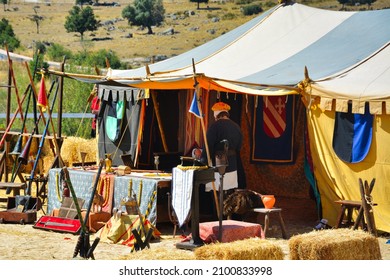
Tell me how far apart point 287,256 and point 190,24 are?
166 ft

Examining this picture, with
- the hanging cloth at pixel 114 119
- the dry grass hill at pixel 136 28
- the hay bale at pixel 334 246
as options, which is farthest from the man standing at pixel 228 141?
the dry grass hill at pixel 136 28

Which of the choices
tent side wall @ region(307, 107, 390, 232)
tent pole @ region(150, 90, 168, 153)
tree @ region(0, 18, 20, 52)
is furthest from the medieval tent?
tree @ region(0, 18, 20, 52)

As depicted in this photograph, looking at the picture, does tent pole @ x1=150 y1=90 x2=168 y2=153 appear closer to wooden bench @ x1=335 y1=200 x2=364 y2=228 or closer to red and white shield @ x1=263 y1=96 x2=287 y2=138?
red and white shield @ x1=263 y1=96 x2=287 y2=138

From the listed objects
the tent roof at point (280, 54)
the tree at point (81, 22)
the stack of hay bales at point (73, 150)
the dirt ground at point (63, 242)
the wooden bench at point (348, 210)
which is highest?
the tree at point (81, 22)

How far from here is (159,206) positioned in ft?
33.9

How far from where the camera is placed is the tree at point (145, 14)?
59.1 metres

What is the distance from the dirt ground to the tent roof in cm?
158

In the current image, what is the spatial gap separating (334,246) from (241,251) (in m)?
0.86

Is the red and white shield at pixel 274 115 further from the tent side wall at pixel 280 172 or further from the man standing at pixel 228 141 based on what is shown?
the man standing at pixel 228 141

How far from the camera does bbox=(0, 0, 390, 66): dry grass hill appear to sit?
54781 mm

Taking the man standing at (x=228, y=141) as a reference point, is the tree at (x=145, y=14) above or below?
Answer: above

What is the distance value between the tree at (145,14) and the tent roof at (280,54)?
4609 centimetres

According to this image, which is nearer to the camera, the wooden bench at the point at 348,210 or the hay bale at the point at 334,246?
the hay bale at the point at 334,246
